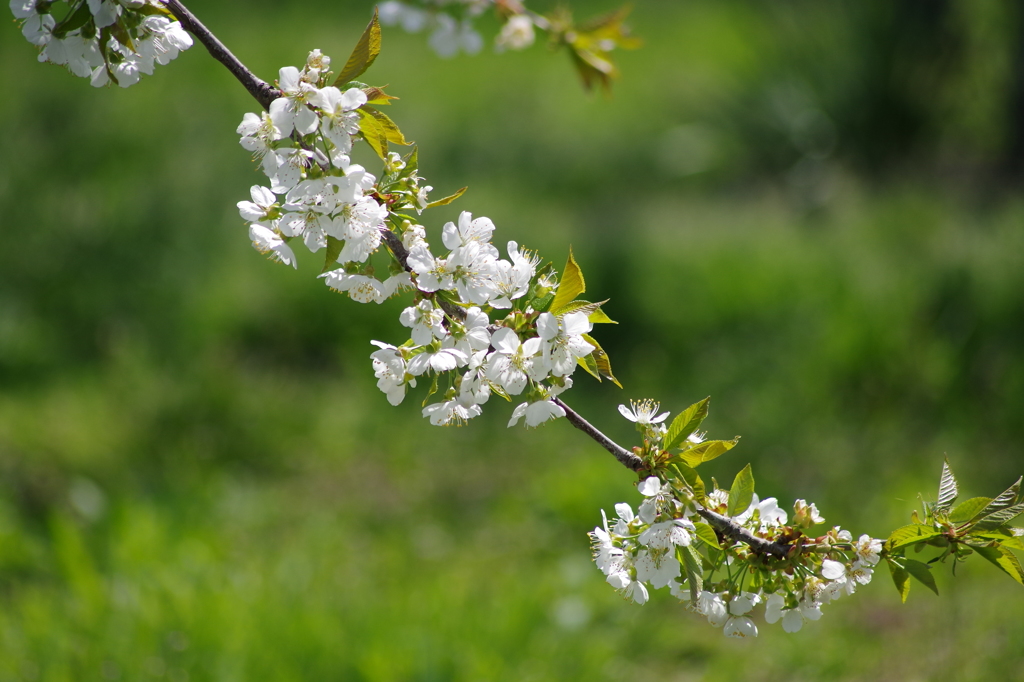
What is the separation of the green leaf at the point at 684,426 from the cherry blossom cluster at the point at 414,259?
0.14 m

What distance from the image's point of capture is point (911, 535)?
1.00 meters

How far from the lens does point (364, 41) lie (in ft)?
3.12

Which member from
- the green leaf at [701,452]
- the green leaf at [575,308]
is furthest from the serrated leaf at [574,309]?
the green leaf at [701,452]

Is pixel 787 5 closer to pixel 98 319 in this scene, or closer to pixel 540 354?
pixel 98 319

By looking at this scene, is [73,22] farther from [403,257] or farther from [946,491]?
[946,491]

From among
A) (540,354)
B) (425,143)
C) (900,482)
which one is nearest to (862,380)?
(900,482)

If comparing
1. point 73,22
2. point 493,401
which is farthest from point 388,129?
point 493,401

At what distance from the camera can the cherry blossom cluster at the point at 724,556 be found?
3.22 feet

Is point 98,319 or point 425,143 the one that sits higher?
point 425,143

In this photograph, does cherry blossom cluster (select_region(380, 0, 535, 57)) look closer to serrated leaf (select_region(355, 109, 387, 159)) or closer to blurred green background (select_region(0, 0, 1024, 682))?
serrated leaf (select_region(355, 109, 387, 159))

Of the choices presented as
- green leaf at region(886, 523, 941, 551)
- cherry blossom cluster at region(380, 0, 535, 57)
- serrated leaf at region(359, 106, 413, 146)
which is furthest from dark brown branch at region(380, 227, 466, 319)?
cherry blossom cluster at region(380, 0, 535, 57)

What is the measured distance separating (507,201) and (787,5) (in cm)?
337

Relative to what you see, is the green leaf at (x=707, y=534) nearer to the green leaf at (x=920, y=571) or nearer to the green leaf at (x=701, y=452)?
the green leaf at (x=701, y=452)

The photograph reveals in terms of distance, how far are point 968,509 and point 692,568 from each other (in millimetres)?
333
